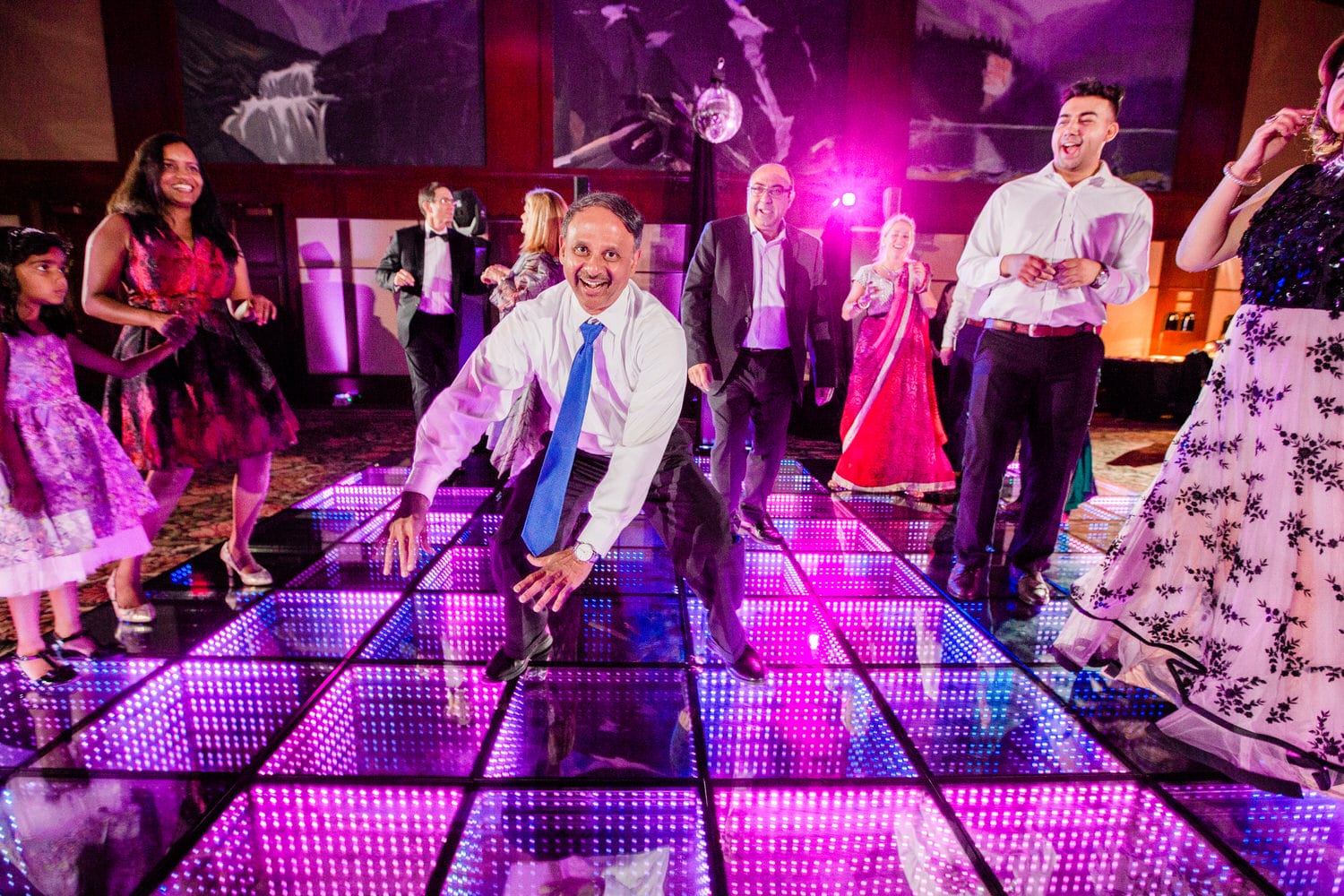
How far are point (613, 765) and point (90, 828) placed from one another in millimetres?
1104

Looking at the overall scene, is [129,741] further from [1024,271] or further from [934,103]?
[934,103]

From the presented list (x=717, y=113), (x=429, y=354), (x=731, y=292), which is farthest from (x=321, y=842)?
(x=717, y=113)

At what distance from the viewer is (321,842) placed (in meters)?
1.45

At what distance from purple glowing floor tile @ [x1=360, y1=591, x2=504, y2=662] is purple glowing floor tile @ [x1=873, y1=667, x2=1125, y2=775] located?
4.11 feet

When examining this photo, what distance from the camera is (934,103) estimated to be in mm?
7359

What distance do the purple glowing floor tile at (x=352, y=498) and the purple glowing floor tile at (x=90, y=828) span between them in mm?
2187

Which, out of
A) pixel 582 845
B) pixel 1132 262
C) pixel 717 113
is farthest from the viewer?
pixel 717 113

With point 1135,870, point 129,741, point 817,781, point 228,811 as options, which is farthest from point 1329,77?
point 129,741

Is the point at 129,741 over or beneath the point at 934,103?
beneath

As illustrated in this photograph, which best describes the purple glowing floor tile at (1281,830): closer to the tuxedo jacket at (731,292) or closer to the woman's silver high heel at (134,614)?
the tuxedo jacket at (731,292)

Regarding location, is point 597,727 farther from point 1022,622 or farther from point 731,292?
point 731,292

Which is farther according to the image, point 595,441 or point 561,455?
point 595,441

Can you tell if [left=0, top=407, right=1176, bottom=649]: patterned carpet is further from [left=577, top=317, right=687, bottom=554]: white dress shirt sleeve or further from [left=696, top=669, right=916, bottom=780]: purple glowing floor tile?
[left=696, top=669, right=916, bottom=780]: purple glowing floor tile

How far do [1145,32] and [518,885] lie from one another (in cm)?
963
